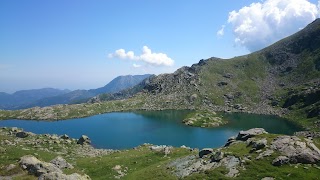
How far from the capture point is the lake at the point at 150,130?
13227 cm

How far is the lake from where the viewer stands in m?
132

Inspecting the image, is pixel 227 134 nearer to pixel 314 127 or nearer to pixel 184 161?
pixel 314 127

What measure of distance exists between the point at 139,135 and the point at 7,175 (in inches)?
4250

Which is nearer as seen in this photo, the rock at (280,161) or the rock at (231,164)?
the rock at (280,161)

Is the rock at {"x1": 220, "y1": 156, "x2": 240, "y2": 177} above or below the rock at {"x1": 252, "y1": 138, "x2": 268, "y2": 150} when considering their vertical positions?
below

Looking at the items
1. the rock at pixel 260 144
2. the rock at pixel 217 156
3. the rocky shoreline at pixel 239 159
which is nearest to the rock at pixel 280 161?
the rocky shoreline at pixel 239 159

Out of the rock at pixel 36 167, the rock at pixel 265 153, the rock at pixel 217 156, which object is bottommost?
the rock at pixel 217 156

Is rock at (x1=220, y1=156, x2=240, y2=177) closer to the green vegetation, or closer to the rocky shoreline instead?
the rocky shoreline

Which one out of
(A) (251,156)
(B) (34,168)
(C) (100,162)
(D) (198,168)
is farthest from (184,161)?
(B) (34,168)

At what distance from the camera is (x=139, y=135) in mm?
149125

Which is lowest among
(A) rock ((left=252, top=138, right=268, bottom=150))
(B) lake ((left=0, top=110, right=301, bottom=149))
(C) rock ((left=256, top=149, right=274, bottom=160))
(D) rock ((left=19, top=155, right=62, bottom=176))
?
(B) lake ((left=0, top=110, right=301, bottom=149))

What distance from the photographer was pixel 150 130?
162 metres

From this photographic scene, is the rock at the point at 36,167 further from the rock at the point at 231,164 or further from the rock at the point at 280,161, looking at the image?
the rock at the point at 280,161

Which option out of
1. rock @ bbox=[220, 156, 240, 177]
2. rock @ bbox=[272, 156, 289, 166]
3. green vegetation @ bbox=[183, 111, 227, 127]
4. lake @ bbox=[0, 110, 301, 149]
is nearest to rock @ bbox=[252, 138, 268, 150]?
rock @ bbox=[220, 156, 240, 177]
